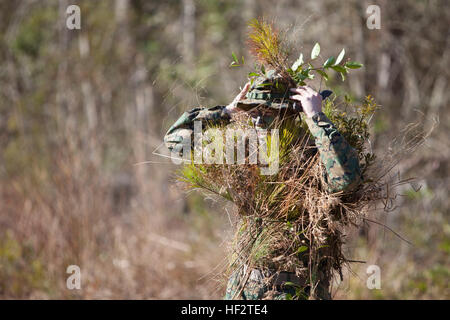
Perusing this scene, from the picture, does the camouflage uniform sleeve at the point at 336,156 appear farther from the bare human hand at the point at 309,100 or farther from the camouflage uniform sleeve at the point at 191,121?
the camouflage uniform sleeve at the point at 191,121

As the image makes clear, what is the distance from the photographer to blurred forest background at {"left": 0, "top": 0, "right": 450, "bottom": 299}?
427 centimetres

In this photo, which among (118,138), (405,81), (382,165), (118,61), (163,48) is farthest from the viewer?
(118,138)

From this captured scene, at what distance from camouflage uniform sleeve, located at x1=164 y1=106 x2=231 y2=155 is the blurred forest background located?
0.15 metres

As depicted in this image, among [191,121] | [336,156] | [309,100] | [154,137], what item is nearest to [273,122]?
[309,100]

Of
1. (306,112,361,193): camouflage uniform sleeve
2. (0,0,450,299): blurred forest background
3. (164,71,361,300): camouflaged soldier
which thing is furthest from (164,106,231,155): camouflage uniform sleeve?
(306,112,361,193): camouflage uniform sleeve

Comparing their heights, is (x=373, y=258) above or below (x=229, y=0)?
below

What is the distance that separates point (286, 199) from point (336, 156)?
0.30m

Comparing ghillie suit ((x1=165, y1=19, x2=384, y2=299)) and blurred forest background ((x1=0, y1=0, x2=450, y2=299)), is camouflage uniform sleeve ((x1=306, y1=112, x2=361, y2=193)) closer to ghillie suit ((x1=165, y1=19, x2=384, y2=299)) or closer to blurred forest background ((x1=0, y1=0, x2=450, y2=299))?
ghillie suit ((x1=165, y1=19, x2=384, y2=299))

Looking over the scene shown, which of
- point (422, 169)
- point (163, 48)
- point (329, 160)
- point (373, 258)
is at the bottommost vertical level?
point (373, 258)

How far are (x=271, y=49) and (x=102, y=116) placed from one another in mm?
3345

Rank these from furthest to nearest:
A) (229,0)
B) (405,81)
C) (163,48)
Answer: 1. (163,48)
2. (229,0)
3. (405,81)

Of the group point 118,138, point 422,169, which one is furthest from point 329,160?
point 118,138

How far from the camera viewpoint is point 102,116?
16.1 feet

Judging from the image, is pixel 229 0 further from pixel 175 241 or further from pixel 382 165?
pixel 382 165
